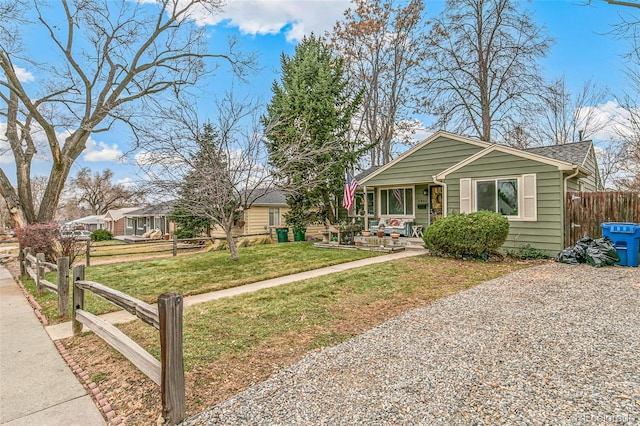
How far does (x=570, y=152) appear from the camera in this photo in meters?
10.7

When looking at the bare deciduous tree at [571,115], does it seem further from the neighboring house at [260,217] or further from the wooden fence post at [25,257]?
the wooden fence post at [25,257]

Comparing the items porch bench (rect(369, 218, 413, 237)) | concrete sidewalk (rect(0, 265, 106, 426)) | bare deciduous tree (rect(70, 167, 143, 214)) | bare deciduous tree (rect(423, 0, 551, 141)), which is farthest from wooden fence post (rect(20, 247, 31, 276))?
bare deciduous tree (rect(70, 167, 143, 214))

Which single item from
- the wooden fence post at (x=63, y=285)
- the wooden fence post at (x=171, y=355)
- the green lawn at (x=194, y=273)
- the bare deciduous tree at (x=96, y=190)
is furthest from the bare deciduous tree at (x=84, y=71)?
the bare deciduous tree at (x=96, y=190)

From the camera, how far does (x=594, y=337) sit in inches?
147

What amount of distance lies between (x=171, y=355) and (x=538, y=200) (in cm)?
1049

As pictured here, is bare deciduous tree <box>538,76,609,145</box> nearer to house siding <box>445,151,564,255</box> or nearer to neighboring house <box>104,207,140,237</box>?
house siding <box>445,151,564,255</box>

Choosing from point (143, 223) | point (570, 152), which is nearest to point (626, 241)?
Answer: point (570, 152)

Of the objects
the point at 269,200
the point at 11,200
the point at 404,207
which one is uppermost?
the point at 269,200

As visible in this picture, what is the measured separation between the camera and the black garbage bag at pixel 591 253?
8.11 metres

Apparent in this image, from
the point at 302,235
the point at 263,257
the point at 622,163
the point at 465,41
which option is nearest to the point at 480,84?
the point at 465,41

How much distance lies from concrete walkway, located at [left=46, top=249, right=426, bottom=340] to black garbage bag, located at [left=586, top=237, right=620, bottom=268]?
4263 mm

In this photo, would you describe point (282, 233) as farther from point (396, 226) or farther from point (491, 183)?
point (491, 183)

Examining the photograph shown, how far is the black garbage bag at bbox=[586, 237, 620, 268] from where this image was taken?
8078 mm

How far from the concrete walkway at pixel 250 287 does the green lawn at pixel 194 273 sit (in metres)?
0.27
